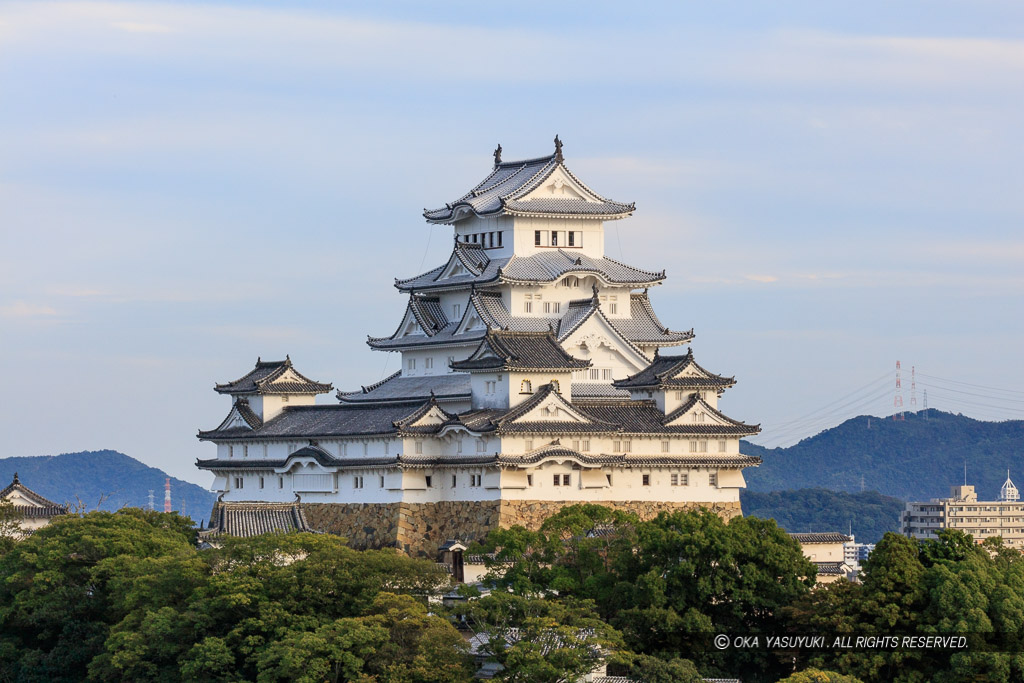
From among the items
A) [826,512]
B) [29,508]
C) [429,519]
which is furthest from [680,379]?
[826,512]

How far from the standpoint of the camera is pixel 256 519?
179 feet

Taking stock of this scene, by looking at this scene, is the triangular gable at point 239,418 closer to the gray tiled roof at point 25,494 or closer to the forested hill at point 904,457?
the gray tiled roof at point 25,494

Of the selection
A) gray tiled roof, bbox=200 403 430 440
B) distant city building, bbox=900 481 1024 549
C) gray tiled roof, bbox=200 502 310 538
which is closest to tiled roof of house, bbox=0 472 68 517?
gray tiled roof, bbox=200 403 430 440

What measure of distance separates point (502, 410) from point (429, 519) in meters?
3.81

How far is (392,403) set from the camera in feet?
195

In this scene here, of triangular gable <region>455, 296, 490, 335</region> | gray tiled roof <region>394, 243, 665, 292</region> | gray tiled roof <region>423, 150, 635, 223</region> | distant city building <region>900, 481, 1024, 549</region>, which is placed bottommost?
distant city building <region>900, 481, 1024, 549</region>

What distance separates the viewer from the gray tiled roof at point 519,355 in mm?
56125

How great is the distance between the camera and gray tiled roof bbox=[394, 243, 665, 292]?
202 ft

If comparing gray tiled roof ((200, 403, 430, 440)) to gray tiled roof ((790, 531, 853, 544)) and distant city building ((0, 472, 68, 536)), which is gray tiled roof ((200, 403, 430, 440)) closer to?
distant city building ((0, 472, 68, 536))

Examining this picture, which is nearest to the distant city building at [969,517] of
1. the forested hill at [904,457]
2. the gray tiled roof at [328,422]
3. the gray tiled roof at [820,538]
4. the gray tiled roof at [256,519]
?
the forested hill at [904,457]

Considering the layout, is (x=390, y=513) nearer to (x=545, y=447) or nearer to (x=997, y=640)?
(x=545, y=447)

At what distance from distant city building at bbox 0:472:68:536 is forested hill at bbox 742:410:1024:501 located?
116 meters

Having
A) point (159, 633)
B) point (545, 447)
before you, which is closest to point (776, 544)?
point (545, 447)

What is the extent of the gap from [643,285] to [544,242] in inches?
142
